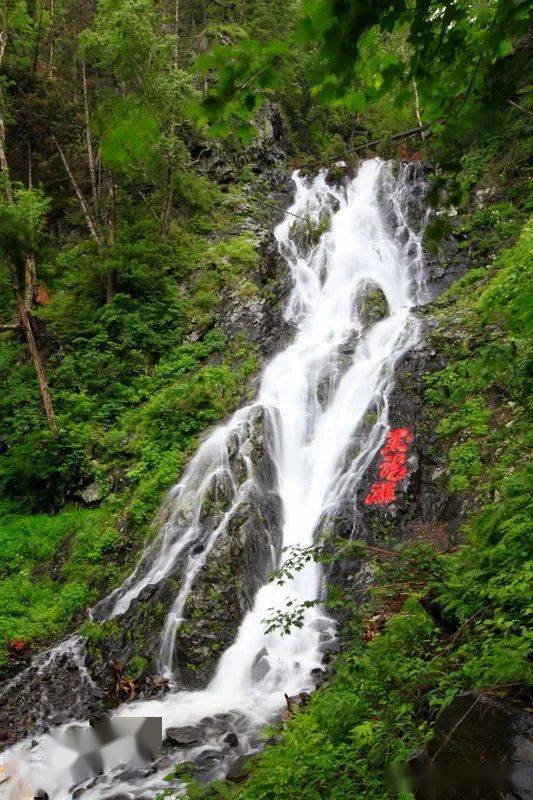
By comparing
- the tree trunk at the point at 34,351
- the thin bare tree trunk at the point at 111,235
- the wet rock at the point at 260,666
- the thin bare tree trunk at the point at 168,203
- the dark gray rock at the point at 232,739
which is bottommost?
the dark gray rock at the point at 232,739

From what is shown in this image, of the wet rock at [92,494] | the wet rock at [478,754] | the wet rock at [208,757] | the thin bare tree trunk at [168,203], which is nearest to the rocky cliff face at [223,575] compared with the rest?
the wet rock at [208,757]

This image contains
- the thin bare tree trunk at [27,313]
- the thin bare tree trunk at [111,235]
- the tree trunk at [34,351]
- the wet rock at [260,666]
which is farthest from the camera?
the thin bare tree trunk at [111,235]

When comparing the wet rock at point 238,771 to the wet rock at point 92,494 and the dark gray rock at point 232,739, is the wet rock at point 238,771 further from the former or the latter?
the wet rock at point 92,494

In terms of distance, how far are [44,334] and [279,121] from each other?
695 inches

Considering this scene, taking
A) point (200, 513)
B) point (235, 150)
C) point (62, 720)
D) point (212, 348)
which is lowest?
point (62, 720)

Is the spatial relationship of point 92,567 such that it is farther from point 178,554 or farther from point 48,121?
point 48,121

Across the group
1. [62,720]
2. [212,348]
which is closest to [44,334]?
[212,348]

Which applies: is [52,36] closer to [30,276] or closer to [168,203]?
[168,203]

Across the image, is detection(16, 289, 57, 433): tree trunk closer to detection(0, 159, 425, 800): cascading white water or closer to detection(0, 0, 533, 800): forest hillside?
detection(0, 0, 533, 800): forest hillside

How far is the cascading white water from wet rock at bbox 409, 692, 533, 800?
2455 millimetres

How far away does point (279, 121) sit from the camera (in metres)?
25.9

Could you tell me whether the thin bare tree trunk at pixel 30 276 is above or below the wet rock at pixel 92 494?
above

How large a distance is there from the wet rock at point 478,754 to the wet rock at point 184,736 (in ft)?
13.5

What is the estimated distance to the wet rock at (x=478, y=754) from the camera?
2426mm
